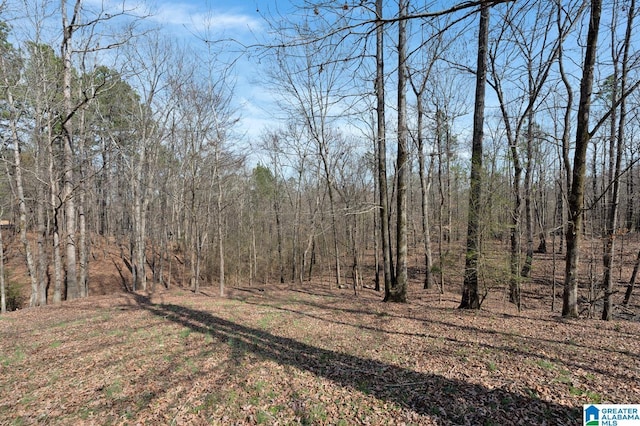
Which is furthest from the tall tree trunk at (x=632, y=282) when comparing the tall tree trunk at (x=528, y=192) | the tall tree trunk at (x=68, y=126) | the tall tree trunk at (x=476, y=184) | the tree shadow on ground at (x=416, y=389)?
the tall tree trunk at (x=68, y=126)

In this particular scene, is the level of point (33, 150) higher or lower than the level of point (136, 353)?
higher

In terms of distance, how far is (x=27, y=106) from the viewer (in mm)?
11289

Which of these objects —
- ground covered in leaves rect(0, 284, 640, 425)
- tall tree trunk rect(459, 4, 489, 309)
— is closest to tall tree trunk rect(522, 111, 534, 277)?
tall tree trunk rect(459, 4, 489, 309)

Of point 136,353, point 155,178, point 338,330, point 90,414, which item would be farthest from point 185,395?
point 155,178

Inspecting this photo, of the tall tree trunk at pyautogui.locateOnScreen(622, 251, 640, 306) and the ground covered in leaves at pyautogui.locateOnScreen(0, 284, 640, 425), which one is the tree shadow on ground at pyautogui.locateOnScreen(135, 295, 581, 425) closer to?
the ground covered in leaves at pyautogui.locateOnScreen(0, 284, 640, 425)

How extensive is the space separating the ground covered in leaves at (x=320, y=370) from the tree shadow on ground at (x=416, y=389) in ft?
0.05

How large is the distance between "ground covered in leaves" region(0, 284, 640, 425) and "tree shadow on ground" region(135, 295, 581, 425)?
0.05 feet

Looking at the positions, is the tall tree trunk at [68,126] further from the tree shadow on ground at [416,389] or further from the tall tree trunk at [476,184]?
the tall tree trunk at [476,184]

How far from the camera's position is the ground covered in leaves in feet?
11.1

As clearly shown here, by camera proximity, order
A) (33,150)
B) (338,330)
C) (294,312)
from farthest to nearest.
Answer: (33,150) < (294,312) < (338,330)

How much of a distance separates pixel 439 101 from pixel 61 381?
17.0 m

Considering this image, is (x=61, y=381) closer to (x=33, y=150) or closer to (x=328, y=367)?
(x=328, y=367)

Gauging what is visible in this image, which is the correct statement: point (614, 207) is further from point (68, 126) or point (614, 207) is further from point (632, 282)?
point (68, 126)

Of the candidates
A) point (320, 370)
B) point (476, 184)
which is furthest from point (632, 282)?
point (320, 370)
